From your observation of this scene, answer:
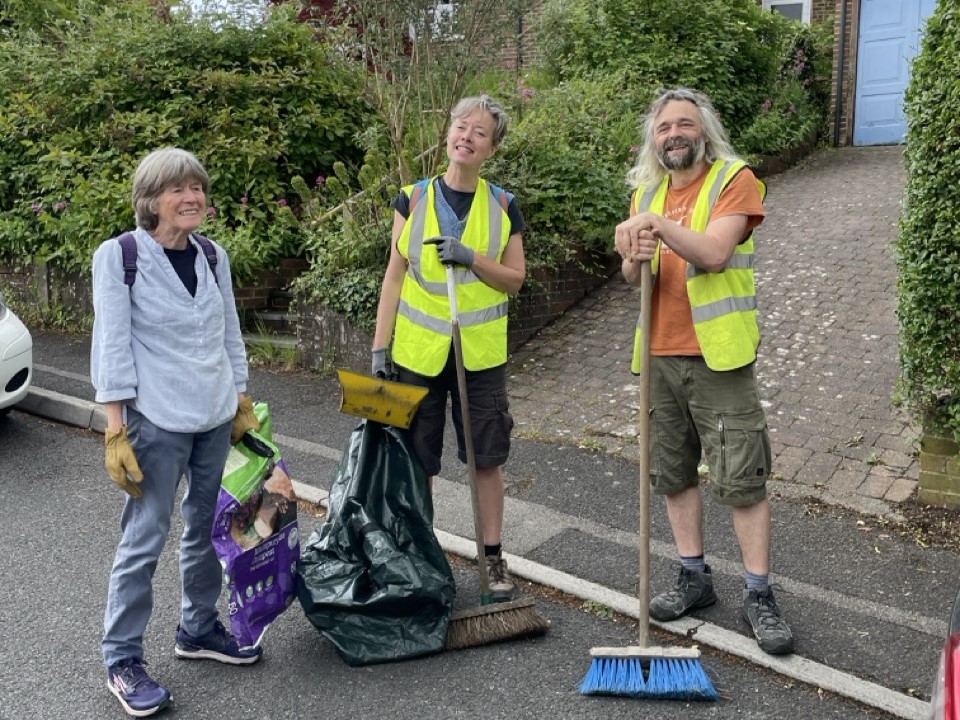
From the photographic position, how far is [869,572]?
3947mm

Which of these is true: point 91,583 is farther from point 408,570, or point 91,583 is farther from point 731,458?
point 731,458

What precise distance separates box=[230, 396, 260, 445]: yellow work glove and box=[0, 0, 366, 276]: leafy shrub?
524 centimetres

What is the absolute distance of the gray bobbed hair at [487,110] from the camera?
3482 millimetres

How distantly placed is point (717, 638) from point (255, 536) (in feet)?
5.61

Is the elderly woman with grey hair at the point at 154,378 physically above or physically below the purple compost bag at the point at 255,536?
above

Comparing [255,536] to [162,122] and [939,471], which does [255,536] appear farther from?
[162,122]

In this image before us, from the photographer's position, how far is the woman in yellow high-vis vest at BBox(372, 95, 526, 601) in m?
3.54

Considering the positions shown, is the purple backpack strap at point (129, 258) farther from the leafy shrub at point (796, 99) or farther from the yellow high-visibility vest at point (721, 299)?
the leafy shrub at point (796, 99)

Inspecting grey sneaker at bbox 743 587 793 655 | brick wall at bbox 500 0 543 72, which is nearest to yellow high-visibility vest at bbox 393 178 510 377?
grey sneaker at bbox 743 587 793 655

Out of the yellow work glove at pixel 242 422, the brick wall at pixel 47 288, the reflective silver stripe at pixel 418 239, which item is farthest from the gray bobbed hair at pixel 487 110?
the brick wall at pixel 47 288

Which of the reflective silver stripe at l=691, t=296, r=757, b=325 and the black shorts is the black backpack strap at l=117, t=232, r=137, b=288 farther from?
the reflective silver stripe at l=691, t=296, r=757, b=325

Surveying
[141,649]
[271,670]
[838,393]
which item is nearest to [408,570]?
[271,670]

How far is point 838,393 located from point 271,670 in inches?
153

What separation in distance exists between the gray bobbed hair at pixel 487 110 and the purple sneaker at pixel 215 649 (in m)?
2.09
